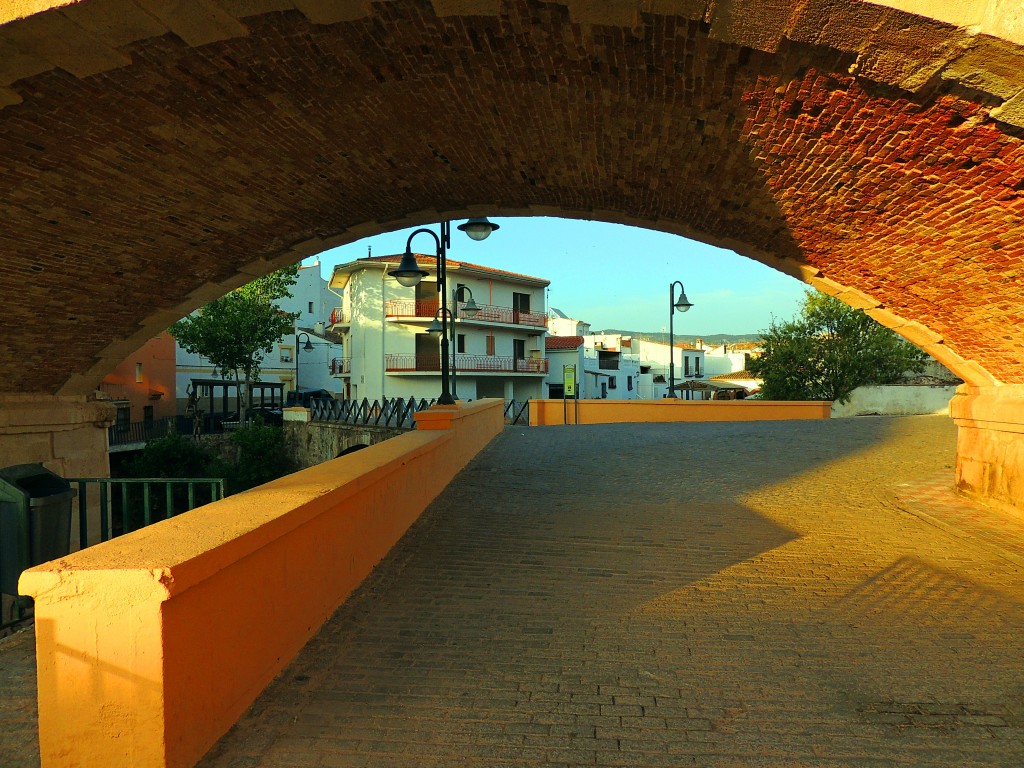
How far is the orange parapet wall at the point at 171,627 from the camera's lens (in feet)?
8.32

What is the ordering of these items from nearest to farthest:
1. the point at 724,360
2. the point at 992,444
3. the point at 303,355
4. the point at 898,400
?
the point at 992,444 < the point at 898,400 < the point at 303,355 < the point at 724,360

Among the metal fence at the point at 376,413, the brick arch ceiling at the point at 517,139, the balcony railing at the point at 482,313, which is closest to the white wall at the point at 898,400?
the metal fence at the point at 376,413

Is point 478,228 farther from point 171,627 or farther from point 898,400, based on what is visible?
point 898,400

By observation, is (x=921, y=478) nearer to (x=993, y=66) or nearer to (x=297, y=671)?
(x=993, y=66)

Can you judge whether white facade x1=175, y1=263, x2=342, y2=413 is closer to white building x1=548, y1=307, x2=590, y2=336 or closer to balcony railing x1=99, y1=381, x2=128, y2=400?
balcony railing x1=99, y1=381, x2=128, y2=400

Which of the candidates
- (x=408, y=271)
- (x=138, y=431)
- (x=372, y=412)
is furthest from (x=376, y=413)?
(x=408, y=271)

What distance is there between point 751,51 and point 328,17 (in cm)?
289

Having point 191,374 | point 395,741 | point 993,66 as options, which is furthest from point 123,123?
point 191,374

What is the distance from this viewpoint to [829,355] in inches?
1234

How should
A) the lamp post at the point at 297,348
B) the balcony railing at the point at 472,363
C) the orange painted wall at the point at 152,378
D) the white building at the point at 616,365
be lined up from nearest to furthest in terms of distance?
the orange painted wall at the point at 152,378, the balcony railing at the point at 472,363, the lamp post at the point at 297,348, the white building at the point at 616,365

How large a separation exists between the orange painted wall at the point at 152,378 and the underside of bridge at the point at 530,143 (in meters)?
27.7

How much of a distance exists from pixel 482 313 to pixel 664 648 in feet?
127

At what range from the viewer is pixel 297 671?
3643 mm

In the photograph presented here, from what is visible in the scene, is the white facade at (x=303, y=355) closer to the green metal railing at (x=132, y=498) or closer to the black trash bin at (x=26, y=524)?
the green metal railing at (x=132, y=498)
